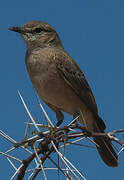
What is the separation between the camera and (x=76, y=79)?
19.0 feet

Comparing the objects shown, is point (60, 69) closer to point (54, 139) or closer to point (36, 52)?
point (36, 52)

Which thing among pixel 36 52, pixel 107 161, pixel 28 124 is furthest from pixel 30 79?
pixel 28 124

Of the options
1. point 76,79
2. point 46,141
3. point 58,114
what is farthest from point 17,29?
point 46,141

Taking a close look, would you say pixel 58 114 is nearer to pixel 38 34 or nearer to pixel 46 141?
pixel 38 34

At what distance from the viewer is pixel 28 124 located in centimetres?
245

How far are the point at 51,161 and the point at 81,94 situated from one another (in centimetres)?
353

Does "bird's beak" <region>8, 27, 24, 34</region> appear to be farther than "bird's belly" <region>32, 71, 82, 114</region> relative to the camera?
Yes

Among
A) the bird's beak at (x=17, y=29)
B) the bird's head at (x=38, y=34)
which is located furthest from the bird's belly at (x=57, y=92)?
the bird's beak at (x=17, y=29)

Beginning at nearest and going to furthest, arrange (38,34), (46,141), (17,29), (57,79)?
(46,141), (57,79), (17,29), (38,34)

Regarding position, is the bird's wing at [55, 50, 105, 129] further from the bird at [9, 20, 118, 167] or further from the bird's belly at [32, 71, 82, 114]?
the bird's belly at [32, 71, 82, 114]

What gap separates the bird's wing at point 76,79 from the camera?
215 inches

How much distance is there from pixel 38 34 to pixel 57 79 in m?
1.22

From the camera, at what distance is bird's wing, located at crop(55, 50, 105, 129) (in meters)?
5.46

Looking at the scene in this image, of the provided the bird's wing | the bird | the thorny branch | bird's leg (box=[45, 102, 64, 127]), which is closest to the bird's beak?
the bird
